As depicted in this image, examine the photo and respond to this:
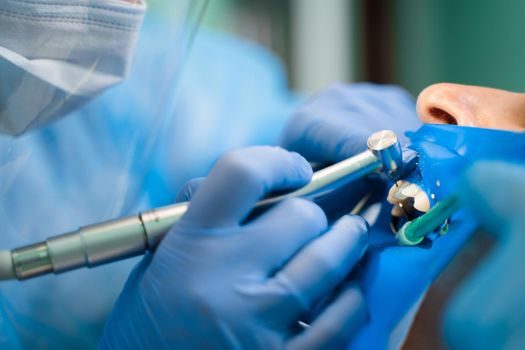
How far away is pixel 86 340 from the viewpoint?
30.4 inches

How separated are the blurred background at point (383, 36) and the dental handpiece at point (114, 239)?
2.87 feet

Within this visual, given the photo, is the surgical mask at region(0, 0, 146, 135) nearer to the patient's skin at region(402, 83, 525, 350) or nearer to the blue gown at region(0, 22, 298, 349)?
the blue gown at region(0, 22, 298, 349)

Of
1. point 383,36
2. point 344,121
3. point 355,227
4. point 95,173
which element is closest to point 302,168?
point 355,227

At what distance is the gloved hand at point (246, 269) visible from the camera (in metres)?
0.50

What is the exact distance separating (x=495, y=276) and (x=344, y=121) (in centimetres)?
46

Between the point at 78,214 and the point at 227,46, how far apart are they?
731 millimetres

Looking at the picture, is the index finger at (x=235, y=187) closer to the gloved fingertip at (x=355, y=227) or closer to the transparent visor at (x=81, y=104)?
the gloved fingertip at (x=355, y=227)

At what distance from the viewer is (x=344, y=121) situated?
0.86 meters

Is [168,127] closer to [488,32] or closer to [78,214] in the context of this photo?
[78,214]

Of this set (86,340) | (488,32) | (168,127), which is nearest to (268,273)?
(86,340)

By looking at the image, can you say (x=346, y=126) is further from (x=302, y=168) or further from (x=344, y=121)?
(x=302, y=168)

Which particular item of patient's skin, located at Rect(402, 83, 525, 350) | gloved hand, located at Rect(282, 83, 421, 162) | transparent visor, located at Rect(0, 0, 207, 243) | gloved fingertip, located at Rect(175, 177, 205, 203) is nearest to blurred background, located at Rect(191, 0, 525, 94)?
gloved hand, located at Rect(282, 83, 421, 162)

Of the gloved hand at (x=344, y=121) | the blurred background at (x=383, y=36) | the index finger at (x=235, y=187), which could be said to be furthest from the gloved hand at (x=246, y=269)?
the blurred background at (x=383, y=36)

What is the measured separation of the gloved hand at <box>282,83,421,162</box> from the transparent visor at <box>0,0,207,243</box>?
0.77 feet
